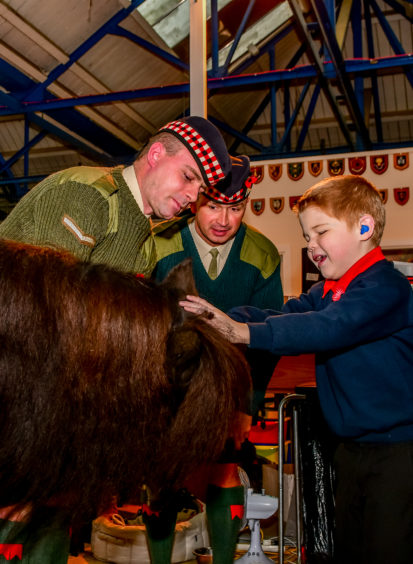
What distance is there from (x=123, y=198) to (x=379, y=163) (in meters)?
5.99

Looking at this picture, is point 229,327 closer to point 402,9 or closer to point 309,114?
point 309,114

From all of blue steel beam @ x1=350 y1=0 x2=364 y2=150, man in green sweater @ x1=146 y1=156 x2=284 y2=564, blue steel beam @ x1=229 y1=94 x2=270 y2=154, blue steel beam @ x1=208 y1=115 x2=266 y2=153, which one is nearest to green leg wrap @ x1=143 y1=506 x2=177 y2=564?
man in green sweater @ x1=146 y1=156 x2=284 y2=564

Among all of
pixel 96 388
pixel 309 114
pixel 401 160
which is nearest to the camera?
pixel 96 388

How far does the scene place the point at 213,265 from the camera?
2590 millimetres

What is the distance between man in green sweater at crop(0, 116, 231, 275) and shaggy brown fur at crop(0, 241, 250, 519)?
63 centimetres

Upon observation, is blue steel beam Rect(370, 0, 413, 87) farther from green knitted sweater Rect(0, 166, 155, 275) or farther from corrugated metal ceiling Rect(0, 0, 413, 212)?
green knitted sweater Rect(0, 166, 155, 275)

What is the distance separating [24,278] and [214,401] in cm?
29

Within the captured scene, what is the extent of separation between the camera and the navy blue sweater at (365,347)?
170 centimetres

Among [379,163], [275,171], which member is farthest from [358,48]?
[275,171]

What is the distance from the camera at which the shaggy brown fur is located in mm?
769

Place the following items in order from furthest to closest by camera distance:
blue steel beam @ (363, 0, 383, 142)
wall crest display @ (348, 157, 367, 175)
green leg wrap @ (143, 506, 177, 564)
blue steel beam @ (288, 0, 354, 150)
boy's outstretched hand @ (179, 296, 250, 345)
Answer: blue steel beam @ (363, 0, 383, 142) → wall crest display @ (348, 157, 367, 175) → blue steel beam @ (288, 0, 354, 150) → green leg wrap @ (143, 506, 177, 564) → boy's outstretched hand @ (179, 296, 250, 345)

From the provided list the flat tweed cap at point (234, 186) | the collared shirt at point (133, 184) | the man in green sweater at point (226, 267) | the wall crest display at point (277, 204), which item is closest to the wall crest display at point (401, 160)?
the wall crest display at point (277, 204)

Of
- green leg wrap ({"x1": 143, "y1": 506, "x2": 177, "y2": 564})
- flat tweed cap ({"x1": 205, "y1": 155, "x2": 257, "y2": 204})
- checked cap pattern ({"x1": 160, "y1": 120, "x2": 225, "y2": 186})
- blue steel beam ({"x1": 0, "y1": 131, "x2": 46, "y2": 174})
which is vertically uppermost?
blue steel beam ({"x1": 0, "y1": 131, "x2": 46, "y2": 174})

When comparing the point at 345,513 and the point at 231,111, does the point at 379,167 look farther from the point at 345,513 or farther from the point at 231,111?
the point at 231,111
